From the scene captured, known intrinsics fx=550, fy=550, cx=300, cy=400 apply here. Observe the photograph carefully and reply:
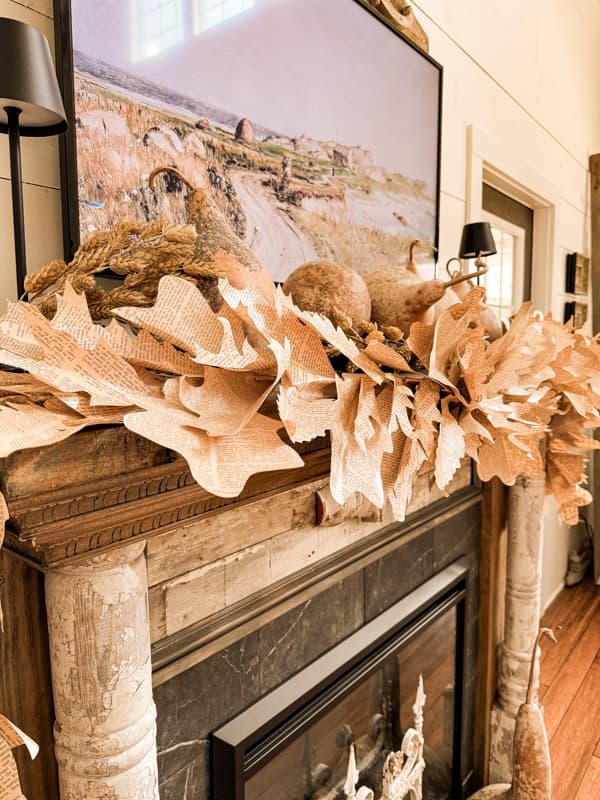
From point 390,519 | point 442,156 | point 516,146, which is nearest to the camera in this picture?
point 390,519

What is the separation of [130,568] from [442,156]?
1.50m

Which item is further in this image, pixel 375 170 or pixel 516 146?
pixel 516 146

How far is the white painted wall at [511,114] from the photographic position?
29.8 inches

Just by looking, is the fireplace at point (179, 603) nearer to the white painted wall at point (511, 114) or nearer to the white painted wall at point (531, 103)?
the white painted wall at point (511, 114)

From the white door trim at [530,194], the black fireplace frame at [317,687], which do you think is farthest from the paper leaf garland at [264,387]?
the white door trim at [530,194]

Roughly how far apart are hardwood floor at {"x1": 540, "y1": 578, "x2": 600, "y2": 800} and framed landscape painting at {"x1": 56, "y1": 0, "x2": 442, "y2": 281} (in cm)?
121

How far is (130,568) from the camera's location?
59 cm

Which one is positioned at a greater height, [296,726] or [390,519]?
[390,519]

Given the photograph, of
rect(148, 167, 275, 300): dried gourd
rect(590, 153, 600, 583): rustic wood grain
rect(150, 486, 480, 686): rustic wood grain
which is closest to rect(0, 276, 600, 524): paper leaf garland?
rect(148, 167, 275, 300): dried gourd

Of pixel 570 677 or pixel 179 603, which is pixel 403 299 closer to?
pixel 179 603

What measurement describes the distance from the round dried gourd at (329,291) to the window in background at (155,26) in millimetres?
419

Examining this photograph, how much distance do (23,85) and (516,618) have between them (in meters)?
1.71

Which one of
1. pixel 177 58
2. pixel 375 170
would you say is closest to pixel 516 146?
pixel 375 170

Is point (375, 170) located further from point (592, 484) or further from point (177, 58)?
point (592, 484)
